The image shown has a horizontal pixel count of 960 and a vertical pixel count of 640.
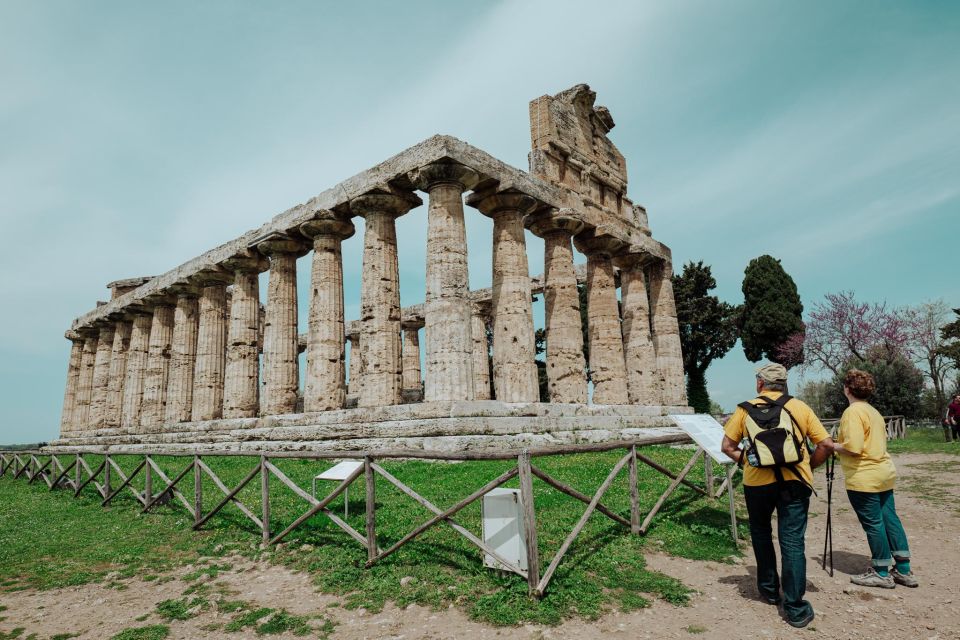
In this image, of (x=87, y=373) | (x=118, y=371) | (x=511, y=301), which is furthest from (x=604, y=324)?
(x=87, y=373)

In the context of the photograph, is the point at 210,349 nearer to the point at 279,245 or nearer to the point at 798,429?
the point at 279,245

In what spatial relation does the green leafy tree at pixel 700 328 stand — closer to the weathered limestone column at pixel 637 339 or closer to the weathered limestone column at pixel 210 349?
the weathered limestone column at pixel 637 339

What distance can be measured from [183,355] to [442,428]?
55.3 feet

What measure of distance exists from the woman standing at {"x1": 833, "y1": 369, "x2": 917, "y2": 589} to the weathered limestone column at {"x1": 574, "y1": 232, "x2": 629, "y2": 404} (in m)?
13.3

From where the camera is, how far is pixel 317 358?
1777 cm

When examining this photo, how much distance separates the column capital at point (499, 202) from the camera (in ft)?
53.4

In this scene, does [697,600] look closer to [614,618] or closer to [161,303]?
[614,618]

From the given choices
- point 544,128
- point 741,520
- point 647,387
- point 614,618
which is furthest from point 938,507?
point 544,128

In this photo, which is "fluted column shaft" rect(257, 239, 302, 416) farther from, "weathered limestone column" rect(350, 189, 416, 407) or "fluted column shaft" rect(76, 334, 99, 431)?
"fluted column shaft" rect(76, 334, 99, 431)

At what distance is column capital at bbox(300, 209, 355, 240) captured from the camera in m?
18.0

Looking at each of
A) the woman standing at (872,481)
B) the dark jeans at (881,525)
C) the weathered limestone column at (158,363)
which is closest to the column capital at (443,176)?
the woman standing at (872,481)

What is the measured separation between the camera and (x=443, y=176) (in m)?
15.1

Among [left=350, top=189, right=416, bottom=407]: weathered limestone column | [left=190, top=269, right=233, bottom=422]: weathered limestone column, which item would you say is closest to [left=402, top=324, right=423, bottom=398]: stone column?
[left=190, top=269, right=233, bottom=422]: weathered limestone column

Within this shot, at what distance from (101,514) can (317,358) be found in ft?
25.2
